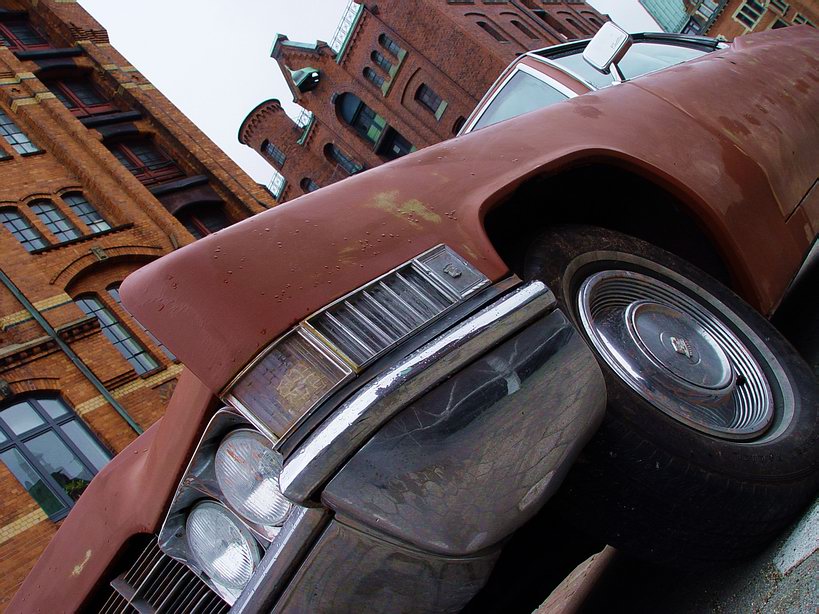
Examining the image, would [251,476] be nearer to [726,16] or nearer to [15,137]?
[15,137]

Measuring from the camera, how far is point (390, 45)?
86.8ft

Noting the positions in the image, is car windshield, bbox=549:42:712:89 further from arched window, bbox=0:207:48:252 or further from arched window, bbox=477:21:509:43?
arched window, bbox=477:21:509:43

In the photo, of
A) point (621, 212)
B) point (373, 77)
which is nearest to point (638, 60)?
point (621, 212)

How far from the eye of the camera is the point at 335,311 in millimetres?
2047

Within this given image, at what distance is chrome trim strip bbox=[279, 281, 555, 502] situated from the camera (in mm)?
1712

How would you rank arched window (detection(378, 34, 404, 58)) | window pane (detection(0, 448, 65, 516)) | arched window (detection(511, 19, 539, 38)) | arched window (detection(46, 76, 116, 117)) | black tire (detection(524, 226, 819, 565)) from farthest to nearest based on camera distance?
arched window (detection(511, 19, 539, 38))
arched window (detection(378, 34, 404, 58))
arched window (detection(46, 76, 116, 117))
window pane (detection(0, 448, 65, 516))
black tire (detection(524, 226, 819, 565))

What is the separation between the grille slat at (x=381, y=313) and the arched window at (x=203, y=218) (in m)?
16.6

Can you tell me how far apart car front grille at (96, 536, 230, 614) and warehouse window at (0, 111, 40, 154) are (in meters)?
15.3

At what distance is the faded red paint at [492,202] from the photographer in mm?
2041

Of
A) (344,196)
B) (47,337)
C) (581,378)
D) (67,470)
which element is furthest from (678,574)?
(47,337)

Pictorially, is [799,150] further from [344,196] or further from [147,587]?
[147,587]

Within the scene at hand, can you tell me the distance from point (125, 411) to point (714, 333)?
1073 cm

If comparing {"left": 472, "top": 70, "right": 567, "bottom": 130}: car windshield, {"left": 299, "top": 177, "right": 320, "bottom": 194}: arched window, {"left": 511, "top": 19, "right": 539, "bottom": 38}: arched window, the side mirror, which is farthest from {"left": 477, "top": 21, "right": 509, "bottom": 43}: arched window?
the side mirror

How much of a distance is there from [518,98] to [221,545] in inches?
150
